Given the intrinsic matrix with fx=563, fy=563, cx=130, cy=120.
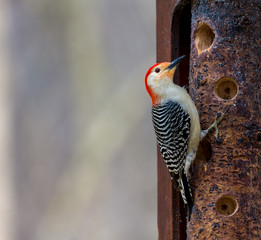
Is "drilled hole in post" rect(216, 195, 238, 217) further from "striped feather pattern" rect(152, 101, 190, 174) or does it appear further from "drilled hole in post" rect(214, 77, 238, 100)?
"drilled hole in post" rect(214, 77, 238, 100)

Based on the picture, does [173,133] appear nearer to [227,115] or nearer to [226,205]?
[227,115]

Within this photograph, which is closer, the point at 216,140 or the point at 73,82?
the point at 216,140

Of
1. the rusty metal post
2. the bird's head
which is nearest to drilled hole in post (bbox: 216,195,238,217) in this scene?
the rusty metal post

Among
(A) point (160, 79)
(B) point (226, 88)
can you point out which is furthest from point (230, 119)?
(A) point (160, 79)

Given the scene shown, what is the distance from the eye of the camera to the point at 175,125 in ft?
10.6

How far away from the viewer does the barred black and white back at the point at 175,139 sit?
3.10m

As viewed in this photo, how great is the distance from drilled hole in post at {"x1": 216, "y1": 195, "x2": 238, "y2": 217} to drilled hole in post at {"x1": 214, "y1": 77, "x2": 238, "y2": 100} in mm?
549

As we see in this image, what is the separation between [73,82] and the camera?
5910 millimetres

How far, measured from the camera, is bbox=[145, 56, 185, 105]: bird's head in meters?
3.37

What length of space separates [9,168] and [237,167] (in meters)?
3.51

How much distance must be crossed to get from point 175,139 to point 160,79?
43cm

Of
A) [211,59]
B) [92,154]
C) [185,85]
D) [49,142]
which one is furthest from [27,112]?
[211,59]

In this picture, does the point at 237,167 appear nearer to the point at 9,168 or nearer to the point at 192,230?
the point at 192,230

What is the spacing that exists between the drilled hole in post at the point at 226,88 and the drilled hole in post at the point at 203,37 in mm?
223
